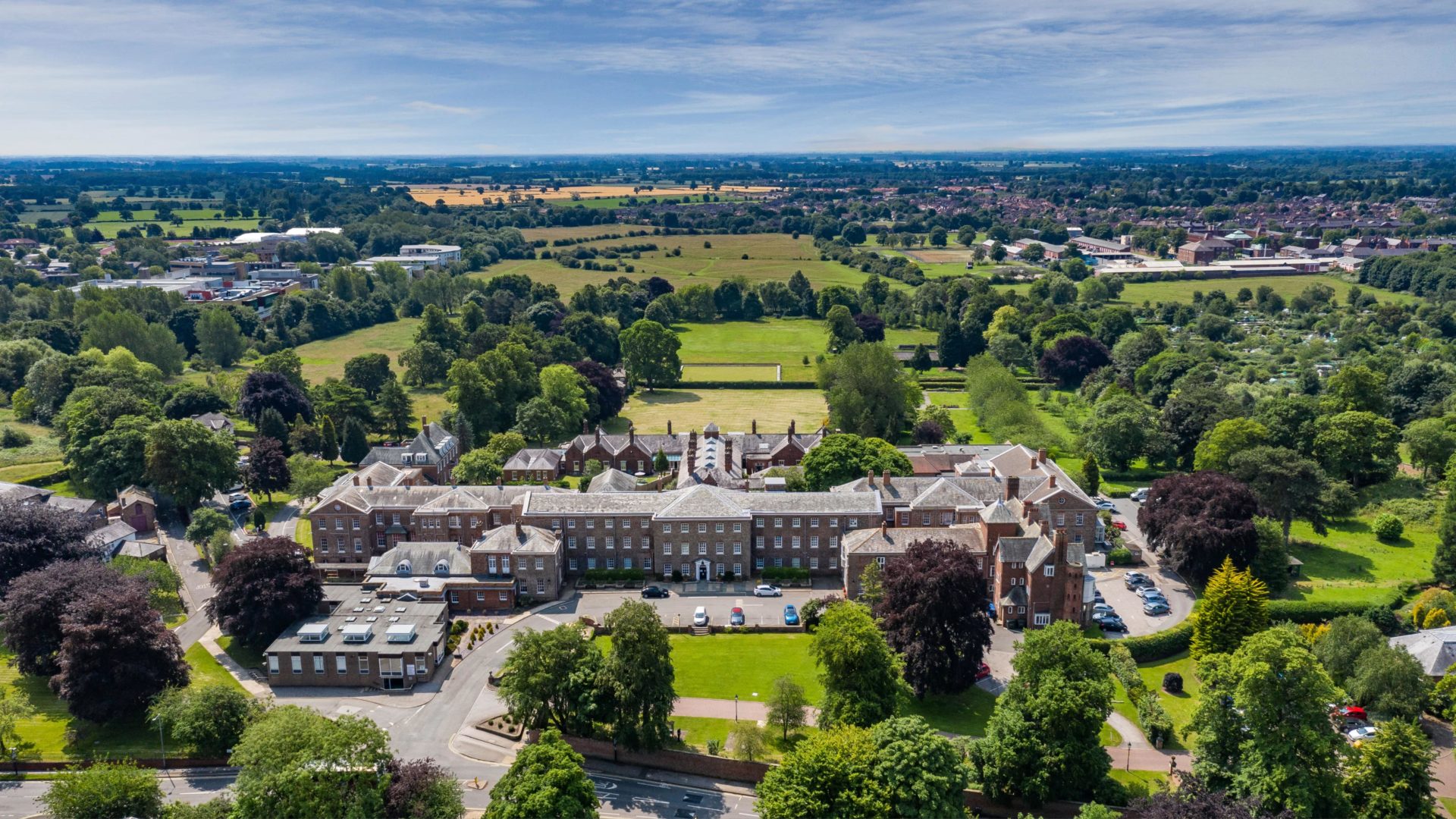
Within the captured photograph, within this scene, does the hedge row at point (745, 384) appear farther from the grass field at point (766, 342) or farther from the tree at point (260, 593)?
the tree at point (260, 593)

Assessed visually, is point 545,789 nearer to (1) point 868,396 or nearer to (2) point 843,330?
(1) point 868,396

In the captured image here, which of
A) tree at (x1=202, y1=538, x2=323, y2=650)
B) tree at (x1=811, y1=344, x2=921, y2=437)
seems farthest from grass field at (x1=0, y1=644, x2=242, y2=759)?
tree at (x1=811, y1=344, x2=921, y2=437)

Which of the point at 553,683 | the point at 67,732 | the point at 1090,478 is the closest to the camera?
the point at 553,683

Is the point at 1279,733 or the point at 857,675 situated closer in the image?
the point at 1279,733

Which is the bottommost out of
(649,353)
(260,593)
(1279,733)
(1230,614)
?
(1230,614)

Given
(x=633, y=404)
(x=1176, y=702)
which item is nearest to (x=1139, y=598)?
(x=1176, y=702)

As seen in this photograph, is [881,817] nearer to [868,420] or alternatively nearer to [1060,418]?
[868,420]

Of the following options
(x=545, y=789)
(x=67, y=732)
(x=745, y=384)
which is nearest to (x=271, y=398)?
(x=67, y=732)
